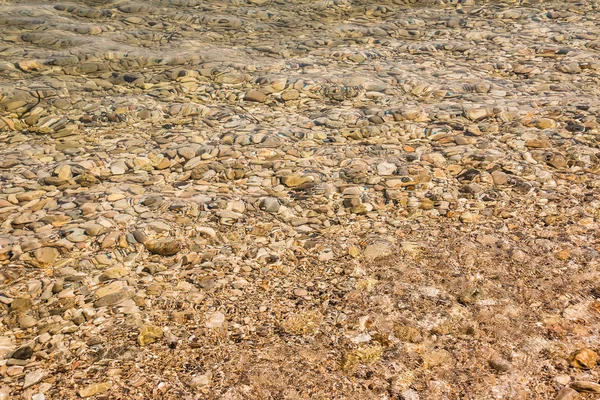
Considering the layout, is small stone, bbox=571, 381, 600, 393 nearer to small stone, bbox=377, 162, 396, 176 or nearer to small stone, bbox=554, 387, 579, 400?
small stone, bbox=554, 387, 579, 400

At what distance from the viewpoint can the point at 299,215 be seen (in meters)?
3.92

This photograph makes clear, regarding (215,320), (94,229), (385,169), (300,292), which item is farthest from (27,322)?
(385,169)

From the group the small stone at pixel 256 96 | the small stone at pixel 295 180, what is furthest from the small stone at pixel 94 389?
the small stone at pixel 256 96

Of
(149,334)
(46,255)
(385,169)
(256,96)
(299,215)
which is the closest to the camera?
(149,334)

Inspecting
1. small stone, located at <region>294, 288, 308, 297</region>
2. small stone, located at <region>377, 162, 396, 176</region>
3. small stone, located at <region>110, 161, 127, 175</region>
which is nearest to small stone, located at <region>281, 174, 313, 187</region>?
small stone, located at <region>377, 162, 396, 176</region>

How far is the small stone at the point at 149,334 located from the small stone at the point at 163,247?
650 mm

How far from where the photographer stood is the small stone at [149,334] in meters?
2.88

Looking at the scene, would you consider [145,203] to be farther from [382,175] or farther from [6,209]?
[382,175]

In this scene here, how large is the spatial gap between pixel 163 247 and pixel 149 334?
0.75 m

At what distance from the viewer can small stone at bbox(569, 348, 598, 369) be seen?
266 cm

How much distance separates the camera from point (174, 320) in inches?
119

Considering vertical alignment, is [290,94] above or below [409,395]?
above

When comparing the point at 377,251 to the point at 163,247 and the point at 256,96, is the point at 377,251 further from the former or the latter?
the point at 256,96

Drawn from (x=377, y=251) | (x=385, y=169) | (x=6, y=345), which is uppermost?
(x=385, y=169)
